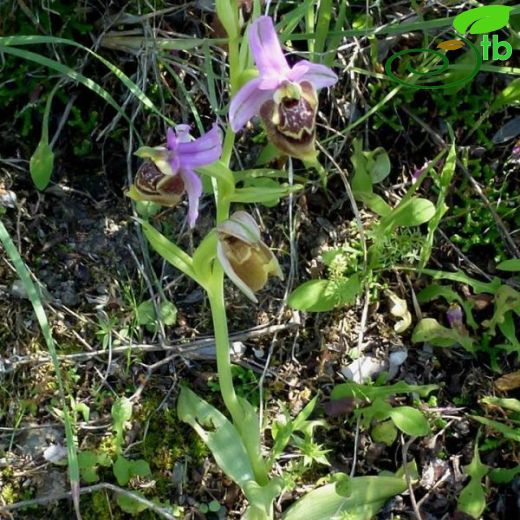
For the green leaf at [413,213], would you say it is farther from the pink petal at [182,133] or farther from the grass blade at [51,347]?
the grass blade at [51,347]

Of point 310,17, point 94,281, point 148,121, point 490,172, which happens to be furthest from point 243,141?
point 490,172

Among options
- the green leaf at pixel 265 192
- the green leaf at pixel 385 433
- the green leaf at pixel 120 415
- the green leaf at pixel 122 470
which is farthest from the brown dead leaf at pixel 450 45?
the green leaf at pixel 122 470

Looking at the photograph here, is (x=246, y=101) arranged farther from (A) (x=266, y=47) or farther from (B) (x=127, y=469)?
(B) (x=127, y=469)

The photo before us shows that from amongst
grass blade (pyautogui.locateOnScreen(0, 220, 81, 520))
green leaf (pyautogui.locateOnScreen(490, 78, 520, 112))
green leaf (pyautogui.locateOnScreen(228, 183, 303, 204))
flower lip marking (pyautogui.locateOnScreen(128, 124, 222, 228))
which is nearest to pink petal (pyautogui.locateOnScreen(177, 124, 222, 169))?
flower lip marking (pyautogui.locateOnScreen(128, 124, 222, 228))

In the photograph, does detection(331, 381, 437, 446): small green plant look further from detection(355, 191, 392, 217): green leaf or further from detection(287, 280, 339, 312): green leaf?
detection(355, 191, 392, 217): green leaf

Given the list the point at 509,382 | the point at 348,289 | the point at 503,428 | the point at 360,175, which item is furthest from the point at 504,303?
the point at 360,175
